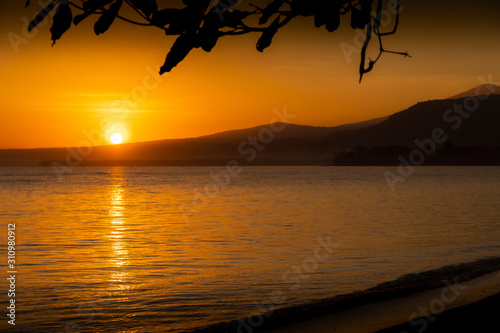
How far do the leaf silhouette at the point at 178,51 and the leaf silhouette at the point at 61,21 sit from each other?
0.45 meters

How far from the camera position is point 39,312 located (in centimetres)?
1298

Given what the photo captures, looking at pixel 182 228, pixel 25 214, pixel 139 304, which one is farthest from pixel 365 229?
pixel 25 214

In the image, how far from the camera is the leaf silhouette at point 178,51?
2.80 m

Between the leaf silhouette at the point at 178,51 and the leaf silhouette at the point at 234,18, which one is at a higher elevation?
the leaf silhouette at the point at 234,18

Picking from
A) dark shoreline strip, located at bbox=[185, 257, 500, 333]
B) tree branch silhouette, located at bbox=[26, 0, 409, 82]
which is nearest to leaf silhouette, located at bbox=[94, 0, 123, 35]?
tree branch silhouette, located at bbox=[26, 0, 409, 82]

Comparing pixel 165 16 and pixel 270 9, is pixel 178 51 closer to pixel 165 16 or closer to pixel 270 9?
pixel 165 16

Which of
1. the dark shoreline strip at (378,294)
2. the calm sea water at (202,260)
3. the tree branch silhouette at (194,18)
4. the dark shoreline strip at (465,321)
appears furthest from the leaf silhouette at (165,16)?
the calm sea water at (202,260)

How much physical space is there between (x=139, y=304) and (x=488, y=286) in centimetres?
745

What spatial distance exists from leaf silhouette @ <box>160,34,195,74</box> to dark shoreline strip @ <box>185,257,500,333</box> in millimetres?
9255

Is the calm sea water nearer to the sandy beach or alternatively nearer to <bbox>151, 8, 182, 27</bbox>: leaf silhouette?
the sandy beach

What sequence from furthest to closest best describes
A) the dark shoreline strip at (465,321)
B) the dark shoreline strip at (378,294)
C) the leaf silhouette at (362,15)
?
the dark shoreline strip at (378,294)
the dark shoreline strip at (465,321)
the leaf silhouette at (362,15)

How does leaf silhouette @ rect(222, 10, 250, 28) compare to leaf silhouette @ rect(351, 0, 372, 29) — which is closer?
leaf silhouette @ rect(222, 10, 250, 28)

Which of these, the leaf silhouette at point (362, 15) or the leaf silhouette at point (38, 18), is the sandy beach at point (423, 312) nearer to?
the leaf silhouette at point (362, 15)

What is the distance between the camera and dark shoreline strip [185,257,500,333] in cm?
1195
